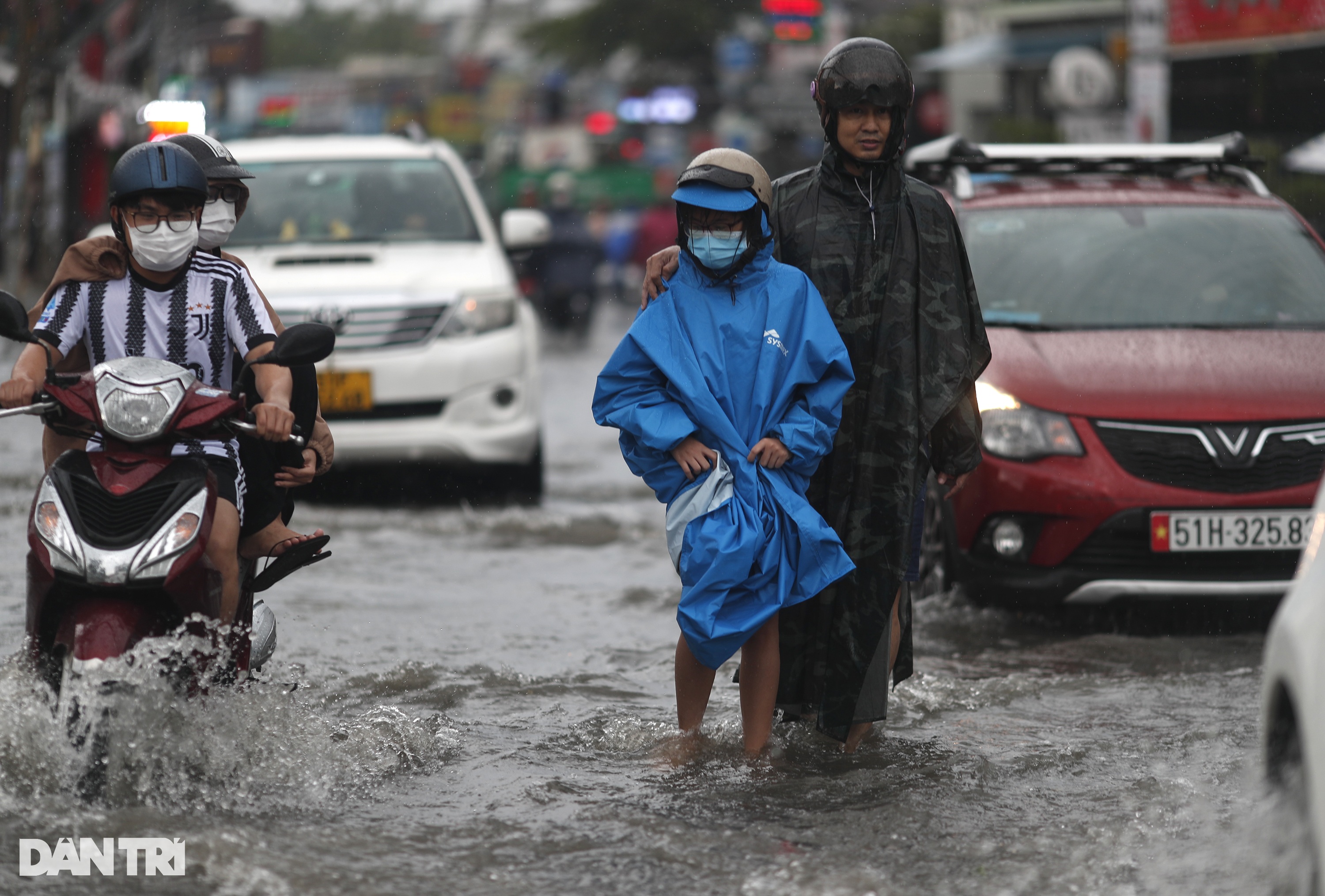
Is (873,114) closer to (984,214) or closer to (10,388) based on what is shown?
(10,388)

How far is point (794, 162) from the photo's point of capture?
49.3 meters

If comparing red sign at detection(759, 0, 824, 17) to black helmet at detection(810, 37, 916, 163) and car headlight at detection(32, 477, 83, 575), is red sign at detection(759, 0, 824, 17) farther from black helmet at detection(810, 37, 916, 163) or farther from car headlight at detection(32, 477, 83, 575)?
car headlight at detection(32, 477, 83, 575)

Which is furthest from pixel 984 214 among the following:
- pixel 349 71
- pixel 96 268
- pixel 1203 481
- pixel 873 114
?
pixel 349 71

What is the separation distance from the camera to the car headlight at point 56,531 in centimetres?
403

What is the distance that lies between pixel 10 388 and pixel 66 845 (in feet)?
3.43

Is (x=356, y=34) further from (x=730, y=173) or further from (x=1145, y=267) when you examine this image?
(x=730, y=173)

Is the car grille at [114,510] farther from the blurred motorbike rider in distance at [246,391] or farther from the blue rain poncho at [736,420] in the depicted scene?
the blue rain poncho at [736,420]

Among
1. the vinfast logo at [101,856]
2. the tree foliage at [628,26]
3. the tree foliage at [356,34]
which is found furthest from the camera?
the tree foliage at [356,34]

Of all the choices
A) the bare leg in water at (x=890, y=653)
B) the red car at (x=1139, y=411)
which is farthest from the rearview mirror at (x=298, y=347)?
the red car at (x=1139, y=411)

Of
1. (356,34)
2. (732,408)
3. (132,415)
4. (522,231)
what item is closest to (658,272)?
(732,408)

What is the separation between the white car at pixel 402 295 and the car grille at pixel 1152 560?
4011mm

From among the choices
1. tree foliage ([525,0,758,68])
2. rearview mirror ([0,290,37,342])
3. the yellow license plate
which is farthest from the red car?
tree foliage ([525,0,758,68])

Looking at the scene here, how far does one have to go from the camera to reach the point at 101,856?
12.8 ft

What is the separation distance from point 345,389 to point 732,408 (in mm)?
4918
